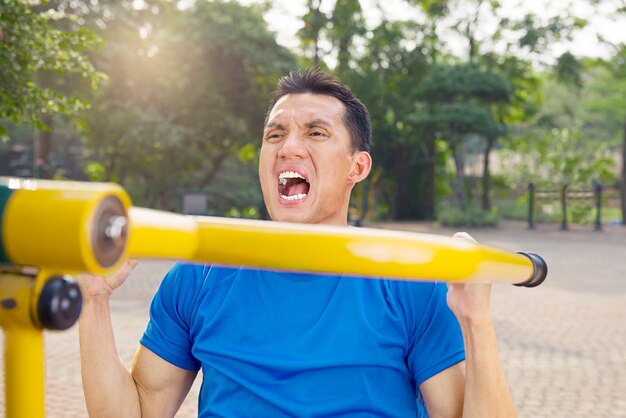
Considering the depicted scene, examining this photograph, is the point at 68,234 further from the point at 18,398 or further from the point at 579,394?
the point at 579,394

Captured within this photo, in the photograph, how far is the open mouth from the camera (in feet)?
6.73

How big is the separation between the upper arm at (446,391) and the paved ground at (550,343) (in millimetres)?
886

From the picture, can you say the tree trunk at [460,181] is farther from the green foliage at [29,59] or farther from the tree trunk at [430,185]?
the green foliage at [29,59]

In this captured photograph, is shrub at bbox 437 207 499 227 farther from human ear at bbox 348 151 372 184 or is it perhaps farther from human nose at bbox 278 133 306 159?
human nose at bbox 278 133 306 159

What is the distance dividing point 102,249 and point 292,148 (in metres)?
1.40

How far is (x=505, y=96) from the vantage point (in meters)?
24.4

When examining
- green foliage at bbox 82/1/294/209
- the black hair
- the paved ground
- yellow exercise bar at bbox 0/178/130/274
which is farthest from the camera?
green foliage at bbox 82/1/294/209

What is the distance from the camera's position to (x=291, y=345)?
73.6 inches

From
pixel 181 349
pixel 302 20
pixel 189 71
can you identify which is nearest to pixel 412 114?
pixel 302 20

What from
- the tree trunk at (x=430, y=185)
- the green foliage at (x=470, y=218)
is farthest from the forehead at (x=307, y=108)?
the tree trunk at (x=430, y=185)

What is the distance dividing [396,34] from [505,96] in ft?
14.0

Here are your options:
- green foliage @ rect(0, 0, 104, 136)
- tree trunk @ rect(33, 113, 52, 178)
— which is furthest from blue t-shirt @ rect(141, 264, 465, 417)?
tree trunk @ rect(33, 113, 52, 178)

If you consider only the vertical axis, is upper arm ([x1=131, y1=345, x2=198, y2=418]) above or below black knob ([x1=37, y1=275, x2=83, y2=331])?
below

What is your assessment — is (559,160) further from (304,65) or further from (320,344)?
(320,344)
